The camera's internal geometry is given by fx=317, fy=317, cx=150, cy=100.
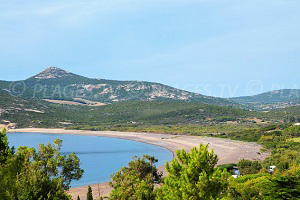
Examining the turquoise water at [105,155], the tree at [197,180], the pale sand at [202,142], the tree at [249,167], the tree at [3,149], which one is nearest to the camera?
the tree at [197,180]

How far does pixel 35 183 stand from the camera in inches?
703

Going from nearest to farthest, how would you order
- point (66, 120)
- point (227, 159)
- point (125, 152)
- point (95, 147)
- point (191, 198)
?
1. point (191, 198)
2. point (227, 159)
3. point (125, 152)
4. point (95, 147)
5. point (66, 120)

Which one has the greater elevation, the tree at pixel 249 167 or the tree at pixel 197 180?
the tree at pixel 197 180

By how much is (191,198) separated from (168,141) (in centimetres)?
9922

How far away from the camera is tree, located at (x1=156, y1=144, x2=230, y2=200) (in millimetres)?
16141

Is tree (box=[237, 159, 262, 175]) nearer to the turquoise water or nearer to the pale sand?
the pale sand

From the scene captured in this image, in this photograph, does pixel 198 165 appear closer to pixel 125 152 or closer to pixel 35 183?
pixel 35 183

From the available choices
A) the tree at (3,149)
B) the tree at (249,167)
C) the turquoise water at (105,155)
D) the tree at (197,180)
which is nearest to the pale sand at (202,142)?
the turquoise water at (105,155)

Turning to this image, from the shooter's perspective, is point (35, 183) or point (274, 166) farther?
point (274, 166)

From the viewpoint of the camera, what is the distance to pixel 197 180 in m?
16.7

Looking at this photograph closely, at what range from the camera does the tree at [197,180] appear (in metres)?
16.1

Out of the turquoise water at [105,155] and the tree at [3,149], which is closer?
the tree at [3,149]

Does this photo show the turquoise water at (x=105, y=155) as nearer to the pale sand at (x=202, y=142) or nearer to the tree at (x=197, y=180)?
the pale sand at (x=202, y=142)

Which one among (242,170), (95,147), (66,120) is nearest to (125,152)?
(95,147)
